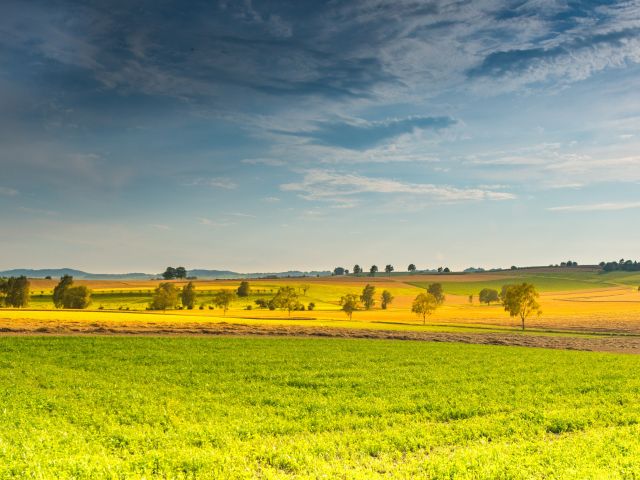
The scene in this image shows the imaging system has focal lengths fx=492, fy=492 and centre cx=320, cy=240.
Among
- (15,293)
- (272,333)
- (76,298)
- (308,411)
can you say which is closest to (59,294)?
(76,298)

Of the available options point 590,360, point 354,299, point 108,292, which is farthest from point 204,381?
point 108,292

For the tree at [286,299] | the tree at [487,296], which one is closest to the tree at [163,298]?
the tree at [286,299]

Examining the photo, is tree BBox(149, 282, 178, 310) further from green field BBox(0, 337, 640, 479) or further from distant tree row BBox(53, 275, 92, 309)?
green field BBox(0, 337, 640, 479)

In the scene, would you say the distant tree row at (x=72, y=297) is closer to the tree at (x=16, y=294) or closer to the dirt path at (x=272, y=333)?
the tree at (x=16, y=294)

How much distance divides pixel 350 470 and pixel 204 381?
50.4ft

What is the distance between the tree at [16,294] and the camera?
382 ft

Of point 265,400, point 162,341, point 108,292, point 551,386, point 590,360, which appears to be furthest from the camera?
point 108,292

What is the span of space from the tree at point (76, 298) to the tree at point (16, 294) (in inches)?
346

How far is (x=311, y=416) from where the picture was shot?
20312 millimetres

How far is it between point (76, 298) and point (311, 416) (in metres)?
113

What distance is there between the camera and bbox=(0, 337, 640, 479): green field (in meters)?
13.9

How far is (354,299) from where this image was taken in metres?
106

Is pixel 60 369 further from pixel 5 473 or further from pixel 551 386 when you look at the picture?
pixel 551 386

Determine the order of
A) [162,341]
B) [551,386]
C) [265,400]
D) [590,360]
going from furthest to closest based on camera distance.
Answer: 1. [162,341]
2. [590,360]
3. [551,386]
4. [265,400]
